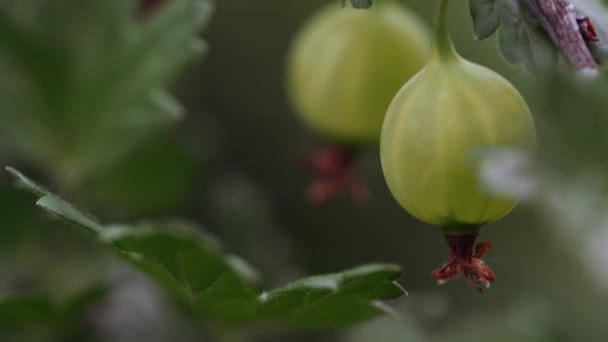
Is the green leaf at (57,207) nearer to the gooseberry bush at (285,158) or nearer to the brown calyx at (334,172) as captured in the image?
the gooseberry bush at (285,158)

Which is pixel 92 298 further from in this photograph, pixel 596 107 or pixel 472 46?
pixel 472 46

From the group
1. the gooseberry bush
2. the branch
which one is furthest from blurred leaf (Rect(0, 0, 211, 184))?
the branch

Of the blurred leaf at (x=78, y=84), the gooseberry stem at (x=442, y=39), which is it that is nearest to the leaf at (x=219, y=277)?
the gooseberry stem at (x=442, y=39)

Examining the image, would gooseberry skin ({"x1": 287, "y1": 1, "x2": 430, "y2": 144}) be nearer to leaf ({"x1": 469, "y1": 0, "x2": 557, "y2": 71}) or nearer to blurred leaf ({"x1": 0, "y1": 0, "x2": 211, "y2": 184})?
blurred leaf ({"x1": 0, "y1": 0, "x2": 211, "y2": 184})

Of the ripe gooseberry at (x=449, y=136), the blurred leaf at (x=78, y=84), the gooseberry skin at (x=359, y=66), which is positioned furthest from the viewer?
the blurred leaf at (x=78, y=84)

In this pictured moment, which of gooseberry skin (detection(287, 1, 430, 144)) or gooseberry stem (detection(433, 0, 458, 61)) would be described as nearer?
gooseberry stem (detection(433, 0, 458, 61))

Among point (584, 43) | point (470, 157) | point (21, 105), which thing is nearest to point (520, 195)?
point (470, 157)

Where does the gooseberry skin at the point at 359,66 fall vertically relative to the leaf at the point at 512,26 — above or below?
below
